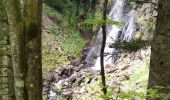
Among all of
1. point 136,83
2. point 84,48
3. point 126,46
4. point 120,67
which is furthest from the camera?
point 84,48

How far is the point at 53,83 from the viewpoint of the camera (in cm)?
1427

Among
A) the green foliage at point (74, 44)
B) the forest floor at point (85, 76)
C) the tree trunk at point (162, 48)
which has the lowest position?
the forest floor at point (85, 76)

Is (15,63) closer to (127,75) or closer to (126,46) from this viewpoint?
(126,46)

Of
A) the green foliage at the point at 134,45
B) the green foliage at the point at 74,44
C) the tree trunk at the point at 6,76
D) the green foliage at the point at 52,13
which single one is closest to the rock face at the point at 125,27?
the green foliage at the point at 74,44

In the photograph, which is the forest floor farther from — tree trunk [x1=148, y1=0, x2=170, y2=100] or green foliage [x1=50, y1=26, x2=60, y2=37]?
tree trunk [x1=148, y1=0, x2=170, y2=100]

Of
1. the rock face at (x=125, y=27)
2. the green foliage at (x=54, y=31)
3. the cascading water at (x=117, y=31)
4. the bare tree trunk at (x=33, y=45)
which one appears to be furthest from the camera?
the green foliage at (x=54, y=31)

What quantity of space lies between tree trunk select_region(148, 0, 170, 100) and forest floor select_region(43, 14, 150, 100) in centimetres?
412

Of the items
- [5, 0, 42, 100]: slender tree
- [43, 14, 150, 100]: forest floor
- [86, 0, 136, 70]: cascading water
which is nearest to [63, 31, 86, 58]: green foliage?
[43, 14, 150, 100]: forest floor

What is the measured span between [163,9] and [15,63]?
1976 mm

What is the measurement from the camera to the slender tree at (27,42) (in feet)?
15.0

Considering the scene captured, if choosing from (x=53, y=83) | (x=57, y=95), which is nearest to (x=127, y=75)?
(x=57, y=95)

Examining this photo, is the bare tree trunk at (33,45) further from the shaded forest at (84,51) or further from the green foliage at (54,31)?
the green foliage at (54,31)

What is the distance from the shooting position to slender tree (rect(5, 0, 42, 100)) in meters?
4.58

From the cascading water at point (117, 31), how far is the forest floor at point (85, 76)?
0.57m
